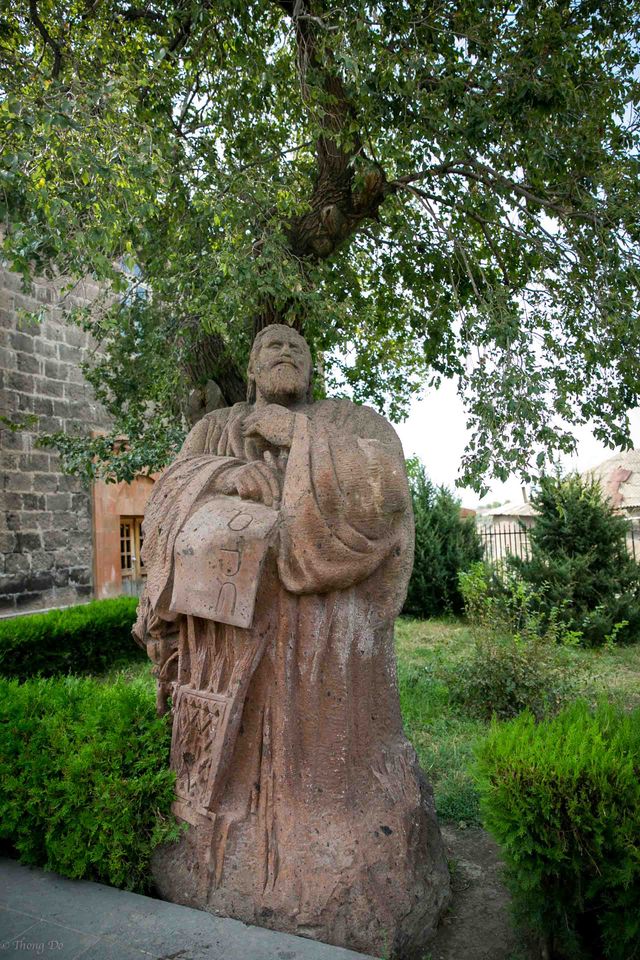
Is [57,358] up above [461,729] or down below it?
above

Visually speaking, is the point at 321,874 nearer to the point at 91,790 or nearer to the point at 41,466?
the point at 91,790

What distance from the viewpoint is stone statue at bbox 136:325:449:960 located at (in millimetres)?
2680

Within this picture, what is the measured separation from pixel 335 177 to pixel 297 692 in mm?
5383

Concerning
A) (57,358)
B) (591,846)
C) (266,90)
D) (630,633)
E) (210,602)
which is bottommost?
(630,633)

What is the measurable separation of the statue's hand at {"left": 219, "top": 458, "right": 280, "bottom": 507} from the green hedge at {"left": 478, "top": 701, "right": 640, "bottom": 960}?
1.41 meters

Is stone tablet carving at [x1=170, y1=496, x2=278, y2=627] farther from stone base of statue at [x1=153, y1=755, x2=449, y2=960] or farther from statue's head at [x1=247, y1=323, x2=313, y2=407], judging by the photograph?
stone base of statue at [x1=153, y1=755, x2=449, y2=960]

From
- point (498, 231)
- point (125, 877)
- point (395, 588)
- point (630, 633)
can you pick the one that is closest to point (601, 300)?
point (498, 231)

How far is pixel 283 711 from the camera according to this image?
2.80 metres

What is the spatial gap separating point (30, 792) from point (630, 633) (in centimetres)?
1020

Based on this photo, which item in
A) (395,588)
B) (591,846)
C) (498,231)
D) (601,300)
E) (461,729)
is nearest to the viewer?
(591,846)

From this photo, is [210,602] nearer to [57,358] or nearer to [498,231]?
[498,231]

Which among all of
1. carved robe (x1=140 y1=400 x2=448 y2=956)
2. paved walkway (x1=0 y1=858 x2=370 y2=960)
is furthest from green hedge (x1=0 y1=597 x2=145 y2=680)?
carved robe (x1=140 y1=400 x2=448 y2=956)

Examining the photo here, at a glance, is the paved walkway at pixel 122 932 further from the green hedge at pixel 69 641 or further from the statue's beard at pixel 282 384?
the green hedge at pixel 69 641

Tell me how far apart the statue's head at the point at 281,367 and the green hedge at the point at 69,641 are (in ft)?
18.7
